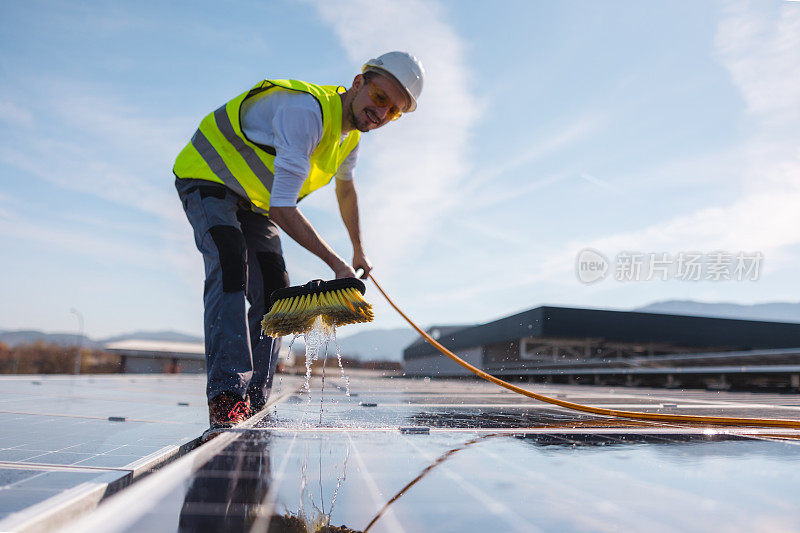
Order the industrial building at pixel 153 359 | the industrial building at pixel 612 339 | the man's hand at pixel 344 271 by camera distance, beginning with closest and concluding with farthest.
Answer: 1. the man's hand at pixel 344 271
2. the industrial building at pixel 612 339
3. the industrial building at pixel 153 359

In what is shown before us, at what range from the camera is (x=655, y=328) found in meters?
28.7

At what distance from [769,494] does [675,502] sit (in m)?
0.25

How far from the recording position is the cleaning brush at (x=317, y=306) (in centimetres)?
235

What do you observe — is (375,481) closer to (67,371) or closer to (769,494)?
(769,494)

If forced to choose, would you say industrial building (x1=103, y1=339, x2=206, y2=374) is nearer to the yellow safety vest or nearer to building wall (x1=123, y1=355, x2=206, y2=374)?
building wall (x1=123, y1=355, x2=206, y2=374)

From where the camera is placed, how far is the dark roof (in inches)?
1088

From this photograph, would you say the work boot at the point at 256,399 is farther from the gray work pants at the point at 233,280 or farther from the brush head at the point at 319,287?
the brush head at the point at 319,287

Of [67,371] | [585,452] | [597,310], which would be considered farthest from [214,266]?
[67,371]

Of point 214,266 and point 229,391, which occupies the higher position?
point 214,266

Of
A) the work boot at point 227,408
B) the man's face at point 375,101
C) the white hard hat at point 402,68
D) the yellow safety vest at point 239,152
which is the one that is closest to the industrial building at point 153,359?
the yellow safety vest at point 239,152

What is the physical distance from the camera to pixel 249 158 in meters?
2.84

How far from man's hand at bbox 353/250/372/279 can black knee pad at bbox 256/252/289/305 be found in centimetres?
46

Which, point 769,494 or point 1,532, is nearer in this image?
point 1,532

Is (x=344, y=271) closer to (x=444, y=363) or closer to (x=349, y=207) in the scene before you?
(x=349, y=207)
